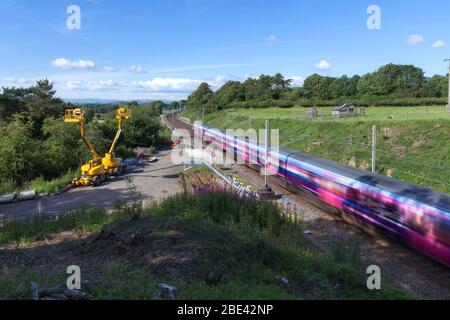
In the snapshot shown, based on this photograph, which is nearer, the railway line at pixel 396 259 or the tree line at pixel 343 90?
the railway line at pixel 396 259

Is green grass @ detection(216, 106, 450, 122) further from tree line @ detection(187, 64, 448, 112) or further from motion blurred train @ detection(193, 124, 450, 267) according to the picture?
motion blurred train @ detection(193, 124, 450, 267)

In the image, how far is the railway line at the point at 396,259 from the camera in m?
9.19

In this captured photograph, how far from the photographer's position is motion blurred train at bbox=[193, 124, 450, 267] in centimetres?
982

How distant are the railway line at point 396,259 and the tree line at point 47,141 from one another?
1973cm

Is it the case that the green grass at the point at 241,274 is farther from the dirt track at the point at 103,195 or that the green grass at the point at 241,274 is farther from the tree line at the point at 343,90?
the tree line at the point at 343,90

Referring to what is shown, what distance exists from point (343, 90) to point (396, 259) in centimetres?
9128

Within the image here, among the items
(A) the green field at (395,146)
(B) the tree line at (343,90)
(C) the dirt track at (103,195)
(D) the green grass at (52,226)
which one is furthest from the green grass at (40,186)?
(B) the tree line at (343,90)

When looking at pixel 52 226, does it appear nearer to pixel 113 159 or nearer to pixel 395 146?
pixel 113 159

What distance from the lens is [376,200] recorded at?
39.6 feet

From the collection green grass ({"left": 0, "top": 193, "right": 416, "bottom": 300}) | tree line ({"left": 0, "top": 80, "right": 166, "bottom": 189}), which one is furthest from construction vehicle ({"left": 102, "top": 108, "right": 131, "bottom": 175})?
green grass ({"left": 0, "top": 193, "right": 416, "bottom": 300})

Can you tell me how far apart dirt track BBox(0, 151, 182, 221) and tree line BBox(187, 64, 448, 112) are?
5338cm

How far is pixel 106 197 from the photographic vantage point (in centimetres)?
2138

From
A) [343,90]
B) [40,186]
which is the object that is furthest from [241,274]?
[343,90]
